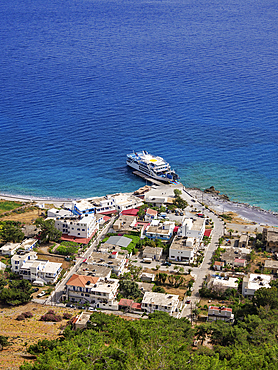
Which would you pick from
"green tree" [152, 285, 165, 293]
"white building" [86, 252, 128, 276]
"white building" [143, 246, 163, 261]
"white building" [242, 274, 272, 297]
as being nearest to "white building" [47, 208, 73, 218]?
"white building" [86, 252, 128, 276]

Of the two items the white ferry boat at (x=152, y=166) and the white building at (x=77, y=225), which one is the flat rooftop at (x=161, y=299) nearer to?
the white building at (x=77, y=225)

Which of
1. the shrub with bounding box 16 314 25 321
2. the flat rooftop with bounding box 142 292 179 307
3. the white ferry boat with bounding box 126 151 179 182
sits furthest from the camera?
the white ferry boat with bounding box 126 151 179 182

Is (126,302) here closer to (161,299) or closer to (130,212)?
(161,299)

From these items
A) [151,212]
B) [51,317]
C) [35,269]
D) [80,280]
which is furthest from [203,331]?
[151,212]

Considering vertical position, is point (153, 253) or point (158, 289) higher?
point (153, 253)

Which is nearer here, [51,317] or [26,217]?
[51,317]

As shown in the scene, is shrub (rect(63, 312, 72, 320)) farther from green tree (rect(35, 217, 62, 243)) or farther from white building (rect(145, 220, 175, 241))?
white building (rect(145, 220, 175, 241))

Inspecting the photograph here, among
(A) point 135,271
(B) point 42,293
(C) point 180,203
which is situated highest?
(C) point 180,203
